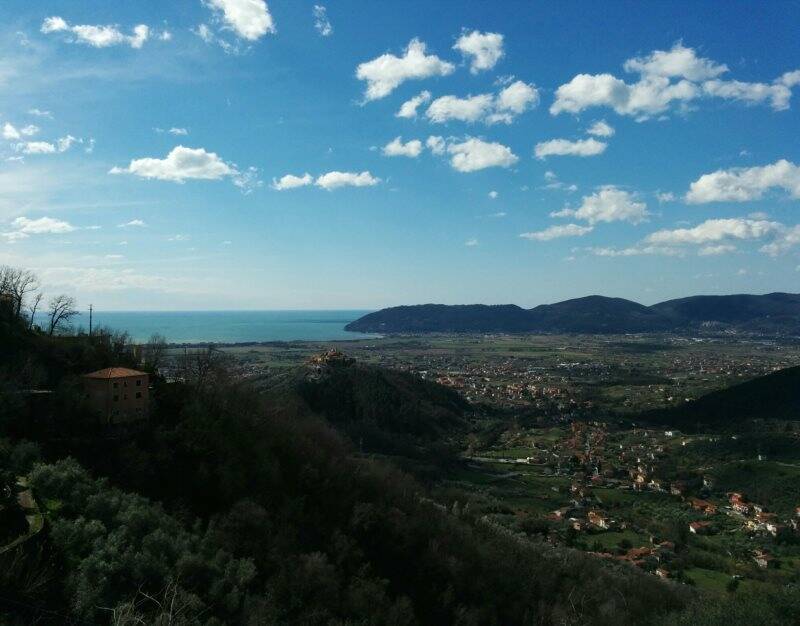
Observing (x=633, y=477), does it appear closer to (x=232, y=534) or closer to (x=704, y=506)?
(x=704, y=506)

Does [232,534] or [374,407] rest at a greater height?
[232,534]

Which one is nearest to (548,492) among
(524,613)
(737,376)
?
(524,613)

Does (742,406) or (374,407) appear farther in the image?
(742,406)

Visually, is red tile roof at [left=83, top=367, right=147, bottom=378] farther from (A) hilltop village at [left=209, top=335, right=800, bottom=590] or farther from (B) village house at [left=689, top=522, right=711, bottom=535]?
(B) village house at [left=689, top=522, right=711, bottom=535]

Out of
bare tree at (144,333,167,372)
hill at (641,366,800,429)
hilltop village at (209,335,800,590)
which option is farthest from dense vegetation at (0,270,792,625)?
hill at (641,366,800,429)

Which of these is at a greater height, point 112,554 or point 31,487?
point 31,487

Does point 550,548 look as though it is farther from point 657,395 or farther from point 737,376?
point 737,376

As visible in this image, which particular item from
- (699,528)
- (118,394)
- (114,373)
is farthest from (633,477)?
(114,373)
